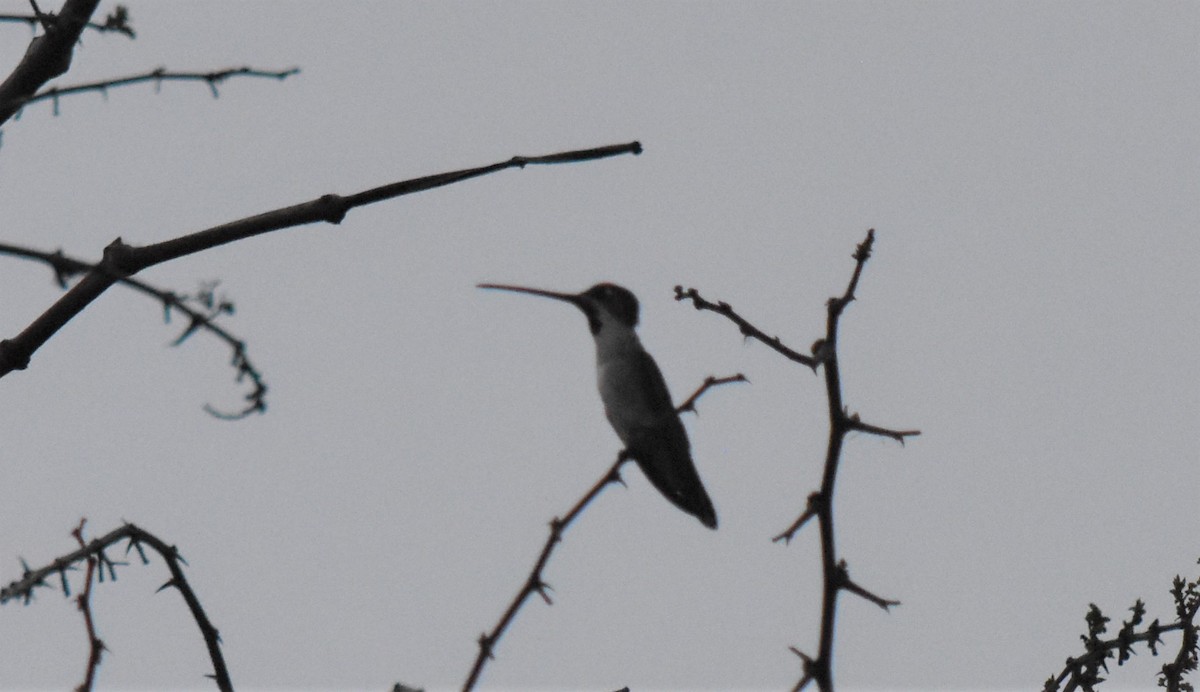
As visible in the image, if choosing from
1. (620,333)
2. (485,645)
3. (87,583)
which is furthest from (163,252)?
(620,333)

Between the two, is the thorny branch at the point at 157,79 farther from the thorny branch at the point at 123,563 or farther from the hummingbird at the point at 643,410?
the hummingbird at the point at 643,410

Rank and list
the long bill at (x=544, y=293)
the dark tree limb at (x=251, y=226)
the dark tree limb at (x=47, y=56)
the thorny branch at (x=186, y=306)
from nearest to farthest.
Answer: the thorny branch at (x=186, y=306) → the dark tree limb at (x=251, y=226) → the dark tree limb at (x=47, y=56) → the long bill at (x=544, y=293)

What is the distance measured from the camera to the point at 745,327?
254 cm

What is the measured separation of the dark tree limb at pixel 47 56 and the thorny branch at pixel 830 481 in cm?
184

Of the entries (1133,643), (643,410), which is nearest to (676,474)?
(643,410)

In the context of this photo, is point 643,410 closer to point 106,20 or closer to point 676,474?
point 676,474

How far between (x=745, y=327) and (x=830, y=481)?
1.45 ft

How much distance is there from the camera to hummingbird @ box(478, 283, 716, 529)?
8.39 meters

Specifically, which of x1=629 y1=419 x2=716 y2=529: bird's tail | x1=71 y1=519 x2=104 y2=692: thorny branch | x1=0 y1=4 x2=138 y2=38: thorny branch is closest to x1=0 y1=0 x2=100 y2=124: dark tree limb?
x1=0 y1=4 x2=138 y2=38: thorny branch

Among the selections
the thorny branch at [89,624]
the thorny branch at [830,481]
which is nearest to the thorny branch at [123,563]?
the thorny branch at [89,624]

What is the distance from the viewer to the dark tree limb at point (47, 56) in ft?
10.3

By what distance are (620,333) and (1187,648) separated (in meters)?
6.18

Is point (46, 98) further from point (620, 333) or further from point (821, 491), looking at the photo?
point (620, 333)

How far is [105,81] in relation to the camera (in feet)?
8.48
